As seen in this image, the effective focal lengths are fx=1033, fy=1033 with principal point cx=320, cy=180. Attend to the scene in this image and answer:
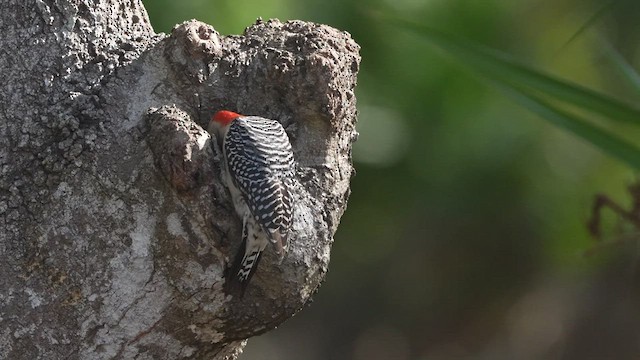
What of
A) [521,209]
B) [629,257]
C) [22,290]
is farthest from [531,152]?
[22,290]

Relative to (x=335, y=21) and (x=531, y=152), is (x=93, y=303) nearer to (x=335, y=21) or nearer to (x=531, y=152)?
(x=335, y=21)

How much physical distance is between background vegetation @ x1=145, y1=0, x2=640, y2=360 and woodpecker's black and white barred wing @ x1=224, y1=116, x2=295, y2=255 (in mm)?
2153

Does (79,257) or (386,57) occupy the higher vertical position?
(79,257)

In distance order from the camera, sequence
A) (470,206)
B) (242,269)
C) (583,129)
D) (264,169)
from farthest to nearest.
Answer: (470,206), (264,169), (242,269), (583,129)

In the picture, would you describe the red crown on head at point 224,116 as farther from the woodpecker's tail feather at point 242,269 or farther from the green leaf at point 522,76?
the green leaf at point 522,76

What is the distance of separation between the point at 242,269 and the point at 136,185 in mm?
319

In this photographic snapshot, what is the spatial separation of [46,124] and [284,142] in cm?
58

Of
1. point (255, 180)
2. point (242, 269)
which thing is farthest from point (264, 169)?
point (242, 269)

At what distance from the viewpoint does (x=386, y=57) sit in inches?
234

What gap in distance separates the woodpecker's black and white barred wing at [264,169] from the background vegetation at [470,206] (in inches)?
84.8

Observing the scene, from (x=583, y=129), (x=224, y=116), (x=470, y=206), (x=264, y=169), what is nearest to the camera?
(x=583, y=129)

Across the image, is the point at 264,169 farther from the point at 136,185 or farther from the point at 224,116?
the point at 136,185

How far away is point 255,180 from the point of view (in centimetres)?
273

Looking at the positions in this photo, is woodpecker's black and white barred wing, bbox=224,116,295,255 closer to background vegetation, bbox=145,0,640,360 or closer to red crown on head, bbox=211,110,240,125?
red crown on head, bbox=211,110,240,125
